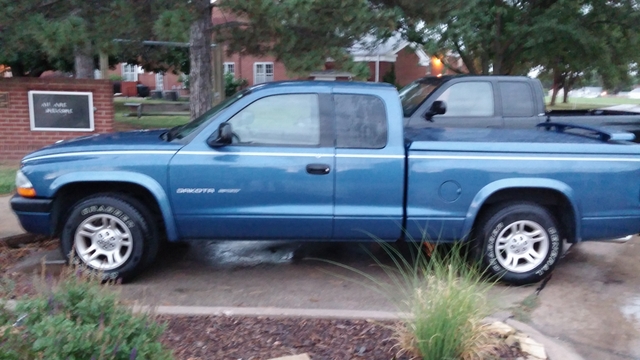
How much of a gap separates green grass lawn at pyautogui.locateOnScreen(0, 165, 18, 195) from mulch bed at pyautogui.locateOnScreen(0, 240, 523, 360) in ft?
15.4

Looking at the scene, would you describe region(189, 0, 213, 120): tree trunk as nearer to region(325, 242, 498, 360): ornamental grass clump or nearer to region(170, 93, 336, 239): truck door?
region(170, 93, 336, 239): truck door

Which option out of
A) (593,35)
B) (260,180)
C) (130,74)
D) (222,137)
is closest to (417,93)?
(260,180)

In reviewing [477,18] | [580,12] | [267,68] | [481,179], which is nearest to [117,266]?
[481,179]

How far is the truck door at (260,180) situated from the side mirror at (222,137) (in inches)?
2.2

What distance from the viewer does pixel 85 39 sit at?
8133mm

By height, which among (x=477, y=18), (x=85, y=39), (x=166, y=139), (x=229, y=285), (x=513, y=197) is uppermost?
(x=477, y=18)

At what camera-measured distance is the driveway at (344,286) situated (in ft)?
16.8

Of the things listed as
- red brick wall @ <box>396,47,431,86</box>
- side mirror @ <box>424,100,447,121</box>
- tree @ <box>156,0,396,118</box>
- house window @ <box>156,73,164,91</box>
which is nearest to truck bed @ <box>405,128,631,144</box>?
tree @ <box>156,0,396,118</box>

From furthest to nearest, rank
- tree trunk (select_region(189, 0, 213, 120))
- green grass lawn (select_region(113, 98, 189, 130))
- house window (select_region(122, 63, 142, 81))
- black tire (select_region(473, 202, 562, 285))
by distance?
house window (select_region(122, 63, 142, 81)) → green grass lawn (select_region(113, 98, 189, 130)) → tree trunk (select_region(189, 0, 213, 120)) → black tire (select_region(473, 202, 562, 285))

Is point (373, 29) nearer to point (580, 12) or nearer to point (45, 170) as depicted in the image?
point (45, 170)

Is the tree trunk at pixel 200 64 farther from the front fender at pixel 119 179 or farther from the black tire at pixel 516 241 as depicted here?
the black tire at pixel 516 241

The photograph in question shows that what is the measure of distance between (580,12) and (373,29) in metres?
8.70

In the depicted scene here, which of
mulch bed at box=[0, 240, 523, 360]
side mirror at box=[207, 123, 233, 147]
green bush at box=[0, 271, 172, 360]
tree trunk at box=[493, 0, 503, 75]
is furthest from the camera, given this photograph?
tree trunk at box=[493, 0, 503, 75]

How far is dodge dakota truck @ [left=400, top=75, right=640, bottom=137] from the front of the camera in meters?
8.78
